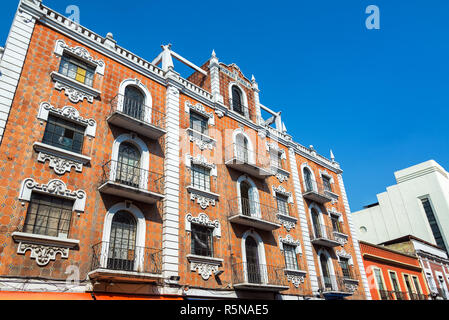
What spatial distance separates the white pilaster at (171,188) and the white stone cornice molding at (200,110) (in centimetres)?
77

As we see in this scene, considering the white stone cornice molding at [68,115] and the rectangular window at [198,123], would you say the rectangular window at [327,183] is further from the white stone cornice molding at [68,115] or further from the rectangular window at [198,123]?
the white stone cornice molding at [68,115]

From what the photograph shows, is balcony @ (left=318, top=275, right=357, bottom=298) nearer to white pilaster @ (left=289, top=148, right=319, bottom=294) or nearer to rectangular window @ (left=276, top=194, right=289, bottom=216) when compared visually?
white pilaster @ (left=289, top=148, right=319, bottom=294)

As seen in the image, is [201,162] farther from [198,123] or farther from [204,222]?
[204,222]

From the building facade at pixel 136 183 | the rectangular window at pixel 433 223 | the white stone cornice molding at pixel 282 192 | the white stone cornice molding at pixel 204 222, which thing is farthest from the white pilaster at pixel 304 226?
the rectangular window at pixel 433 223

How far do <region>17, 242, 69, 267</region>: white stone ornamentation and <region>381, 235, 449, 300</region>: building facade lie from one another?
35.3 m

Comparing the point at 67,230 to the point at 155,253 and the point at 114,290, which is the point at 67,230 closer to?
the point at 114,290

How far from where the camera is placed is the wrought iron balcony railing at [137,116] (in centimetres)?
1532

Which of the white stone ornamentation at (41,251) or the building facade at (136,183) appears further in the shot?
the building facade at (136,183)

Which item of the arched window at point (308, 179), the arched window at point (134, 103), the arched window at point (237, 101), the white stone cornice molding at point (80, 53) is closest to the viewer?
the white stone cornice molding at point (80, 53)

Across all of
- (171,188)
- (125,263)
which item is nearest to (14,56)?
(171,188)

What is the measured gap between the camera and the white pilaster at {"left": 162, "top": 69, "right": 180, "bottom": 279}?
14727 millimetres

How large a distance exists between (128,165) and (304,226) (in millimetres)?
13439

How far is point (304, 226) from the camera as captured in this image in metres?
23.5
